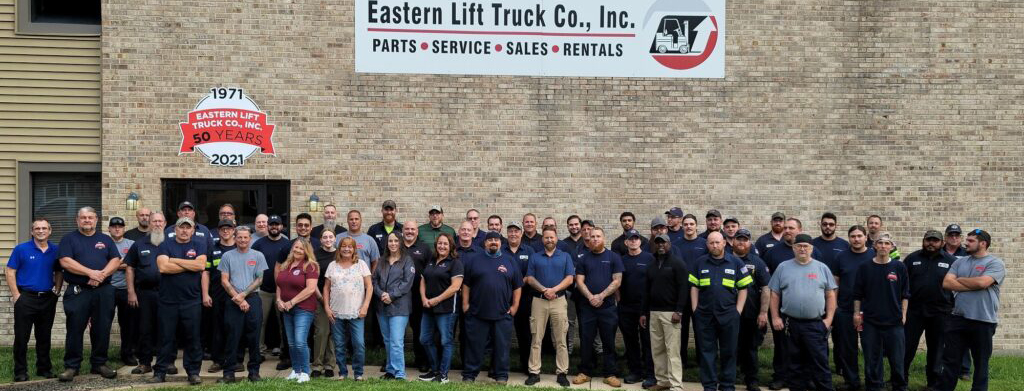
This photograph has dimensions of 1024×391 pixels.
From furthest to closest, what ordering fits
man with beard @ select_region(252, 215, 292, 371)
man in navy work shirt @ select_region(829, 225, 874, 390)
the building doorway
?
the building doorway, man with beard @ select_region(252, 215, 292, 371), man in navy work shirt @ select_region(829, 225, 874, 390)

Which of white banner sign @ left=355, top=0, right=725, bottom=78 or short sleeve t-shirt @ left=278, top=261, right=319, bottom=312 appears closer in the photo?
short sleeve t-shirt @ left=278, top=261, right=319, bottom=312

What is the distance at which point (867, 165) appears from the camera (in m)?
13.1

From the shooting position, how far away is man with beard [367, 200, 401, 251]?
1154 cm

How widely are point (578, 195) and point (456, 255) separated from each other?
299 centimetres

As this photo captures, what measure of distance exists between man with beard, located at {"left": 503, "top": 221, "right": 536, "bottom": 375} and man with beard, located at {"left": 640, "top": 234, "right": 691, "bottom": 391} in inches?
57.0

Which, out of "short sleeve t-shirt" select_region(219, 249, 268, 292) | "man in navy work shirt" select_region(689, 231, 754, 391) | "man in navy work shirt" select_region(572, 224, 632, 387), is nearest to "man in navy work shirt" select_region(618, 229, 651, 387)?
"man in navy work shirt" select_region(572, 224, 632, 387)

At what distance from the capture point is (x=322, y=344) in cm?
1048

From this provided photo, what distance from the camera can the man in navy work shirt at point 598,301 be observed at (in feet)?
34.5

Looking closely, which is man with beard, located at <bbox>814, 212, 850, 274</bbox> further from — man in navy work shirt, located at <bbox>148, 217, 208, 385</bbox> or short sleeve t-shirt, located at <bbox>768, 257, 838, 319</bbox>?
man in navy work shirt, located at <bbox>148, 217, 208, 385</bbox>

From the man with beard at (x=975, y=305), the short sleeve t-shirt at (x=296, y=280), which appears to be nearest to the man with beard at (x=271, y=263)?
the short sleeve t-shirt at (x=296, y=280)

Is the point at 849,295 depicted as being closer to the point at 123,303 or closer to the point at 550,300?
the point at 550,300

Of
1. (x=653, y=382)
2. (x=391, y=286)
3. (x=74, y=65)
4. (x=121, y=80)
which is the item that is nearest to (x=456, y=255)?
(x=391, y=286)

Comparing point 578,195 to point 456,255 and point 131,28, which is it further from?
point 131,28

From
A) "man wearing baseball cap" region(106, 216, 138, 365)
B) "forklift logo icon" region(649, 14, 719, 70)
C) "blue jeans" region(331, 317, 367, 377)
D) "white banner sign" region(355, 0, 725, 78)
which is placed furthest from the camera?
"forklift logo icon" region(649, 14, 719, 70)
